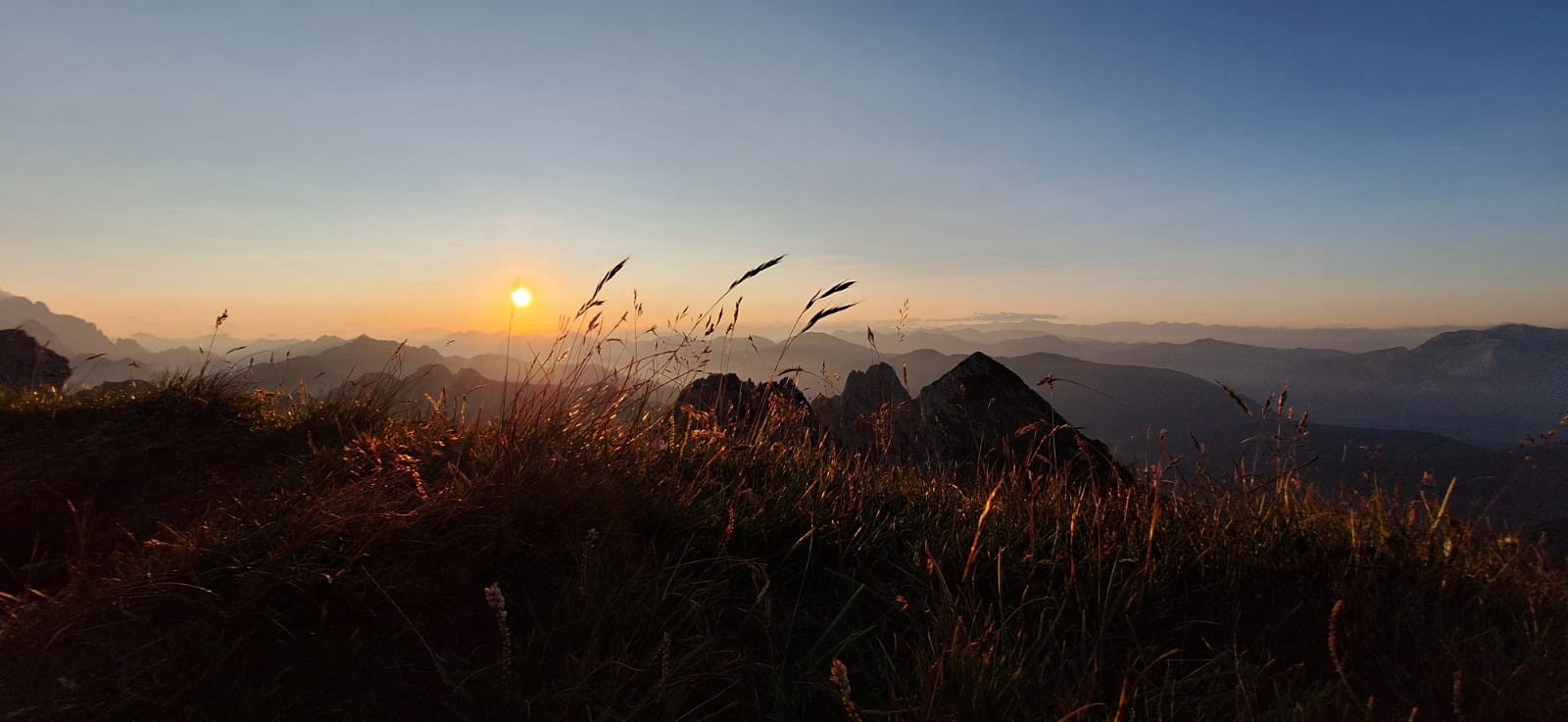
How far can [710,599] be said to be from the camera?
7.76 ft

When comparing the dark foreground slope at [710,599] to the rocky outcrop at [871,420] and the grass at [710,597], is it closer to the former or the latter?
the grass at [710,597]

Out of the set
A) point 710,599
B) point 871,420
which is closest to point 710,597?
point 710,599

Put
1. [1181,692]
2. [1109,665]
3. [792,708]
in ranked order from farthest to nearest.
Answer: [1109,665], [1181,692], [792,708]

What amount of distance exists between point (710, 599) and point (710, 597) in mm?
47

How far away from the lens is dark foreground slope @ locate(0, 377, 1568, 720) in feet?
6.10

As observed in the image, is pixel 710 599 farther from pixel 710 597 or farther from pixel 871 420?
pixel 871 420

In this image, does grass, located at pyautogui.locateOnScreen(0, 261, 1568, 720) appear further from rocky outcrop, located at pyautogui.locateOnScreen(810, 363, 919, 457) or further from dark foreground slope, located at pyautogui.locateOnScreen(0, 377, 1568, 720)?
rocky outcrop, located at pyautogui.locateOnScreen(810, 363, 919, 457)

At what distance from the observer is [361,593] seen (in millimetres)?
2100

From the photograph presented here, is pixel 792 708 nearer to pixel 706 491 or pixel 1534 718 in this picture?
pixel 706 491

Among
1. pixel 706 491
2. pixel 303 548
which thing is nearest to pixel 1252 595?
pixel 706 491

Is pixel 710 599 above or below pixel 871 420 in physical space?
below

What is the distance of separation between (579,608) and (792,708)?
80 centimetres

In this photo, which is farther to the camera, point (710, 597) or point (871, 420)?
point (871, 420)

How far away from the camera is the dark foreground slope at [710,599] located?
6.10ft
